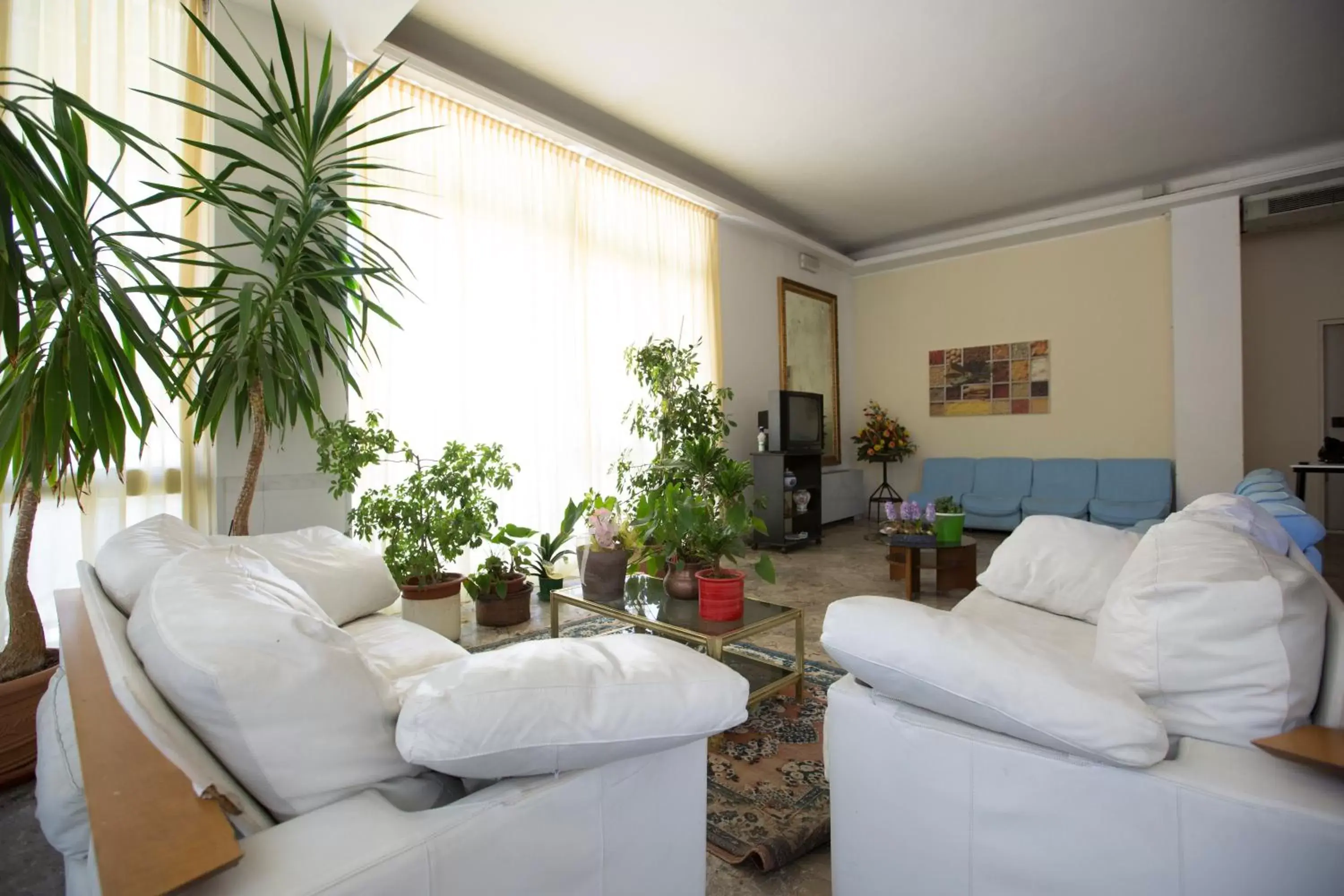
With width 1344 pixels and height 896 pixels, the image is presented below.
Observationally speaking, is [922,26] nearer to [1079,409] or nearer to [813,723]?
[813,723]

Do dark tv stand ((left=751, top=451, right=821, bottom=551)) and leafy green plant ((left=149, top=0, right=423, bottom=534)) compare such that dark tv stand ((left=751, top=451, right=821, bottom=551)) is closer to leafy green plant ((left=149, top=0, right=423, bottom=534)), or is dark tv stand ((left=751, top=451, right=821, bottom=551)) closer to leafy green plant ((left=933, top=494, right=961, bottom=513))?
leafy green plant ((left=933, top=494, right=961, bottom=513))

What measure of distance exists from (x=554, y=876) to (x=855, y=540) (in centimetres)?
566

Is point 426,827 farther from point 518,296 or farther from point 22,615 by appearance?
point 518,296

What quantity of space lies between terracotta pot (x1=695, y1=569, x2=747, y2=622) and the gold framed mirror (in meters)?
4.79

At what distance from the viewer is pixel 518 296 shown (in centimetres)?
431

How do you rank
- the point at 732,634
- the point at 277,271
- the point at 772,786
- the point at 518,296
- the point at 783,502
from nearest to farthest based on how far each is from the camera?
the point at 772,786, the point at 732,634, the point at 277,271, the point at 518,296, the point at 783,502

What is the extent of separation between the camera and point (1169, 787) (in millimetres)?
903

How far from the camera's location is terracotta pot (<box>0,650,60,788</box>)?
1835 mm

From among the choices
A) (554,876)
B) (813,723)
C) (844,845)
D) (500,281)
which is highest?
(500,281)

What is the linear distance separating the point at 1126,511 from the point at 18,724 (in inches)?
281

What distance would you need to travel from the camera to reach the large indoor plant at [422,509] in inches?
115

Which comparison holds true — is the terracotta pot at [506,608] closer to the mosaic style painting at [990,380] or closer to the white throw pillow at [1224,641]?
the white throw pillow at [1224,641]

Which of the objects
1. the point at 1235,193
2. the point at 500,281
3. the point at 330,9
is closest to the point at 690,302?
the point at 500,281

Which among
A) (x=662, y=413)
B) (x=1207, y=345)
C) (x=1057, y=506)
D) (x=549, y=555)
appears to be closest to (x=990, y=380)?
(x=1057, y=506)
